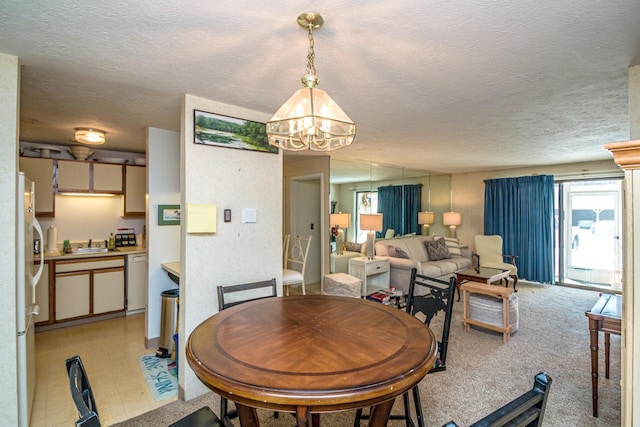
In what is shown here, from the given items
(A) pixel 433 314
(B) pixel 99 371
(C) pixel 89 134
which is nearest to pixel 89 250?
(C) pixel 89 134

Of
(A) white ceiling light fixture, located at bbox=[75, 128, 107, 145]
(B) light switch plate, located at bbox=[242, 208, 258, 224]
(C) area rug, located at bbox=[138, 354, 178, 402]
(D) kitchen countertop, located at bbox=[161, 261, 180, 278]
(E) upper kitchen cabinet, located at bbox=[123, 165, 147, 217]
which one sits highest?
(A) white ceiling light fixture, located at bbox=[75, 128, 107, 145]

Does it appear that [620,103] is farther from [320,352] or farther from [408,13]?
[320,352]

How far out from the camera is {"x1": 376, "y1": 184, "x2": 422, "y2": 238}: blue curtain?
5.87 m

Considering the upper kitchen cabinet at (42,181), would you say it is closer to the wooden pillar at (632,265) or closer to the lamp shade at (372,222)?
the lamp shade at (372,222)

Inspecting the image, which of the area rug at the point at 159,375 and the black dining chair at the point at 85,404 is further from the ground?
the black dining chair at the point at 85,404

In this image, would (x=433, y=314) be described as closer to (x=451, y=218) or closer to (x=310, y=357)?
(x=310, y=357)

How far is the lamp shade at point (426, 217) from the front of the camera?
655 centimetres

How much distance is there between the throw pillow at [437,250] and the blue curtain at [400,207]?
0.57 m

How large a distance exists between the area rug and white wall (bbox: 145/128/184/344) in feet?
1.10

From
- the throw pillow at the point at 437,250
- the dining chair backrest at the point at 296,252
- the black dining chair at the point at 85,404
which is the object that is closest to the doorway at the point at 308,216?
the dining chair backrest at the point at 296,252

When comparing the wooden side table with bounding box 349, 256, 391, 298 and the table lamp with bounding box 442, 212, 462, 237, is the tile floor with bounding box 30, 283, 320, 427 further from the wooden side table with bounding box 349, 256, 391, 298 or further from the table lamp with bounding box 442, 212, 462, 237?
the table lamp with bounding box 442, 212, 462, 237

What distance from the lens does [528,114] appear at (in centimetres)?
276

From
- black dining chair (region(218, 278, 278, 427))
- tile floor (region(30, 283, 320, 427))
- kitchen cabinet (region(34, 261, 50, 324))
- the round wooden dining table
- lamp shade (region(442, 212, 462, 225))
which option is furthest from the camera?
lamp shade (region(442, 212, 462, 225))

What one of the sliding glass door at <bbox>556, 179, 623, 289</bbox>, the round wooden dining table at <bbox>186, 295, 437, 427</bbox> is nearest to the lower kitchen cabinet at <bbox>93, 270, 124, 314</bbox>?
the round wooden dining table at <bbox>186, 295, 437, 427</bbox>
